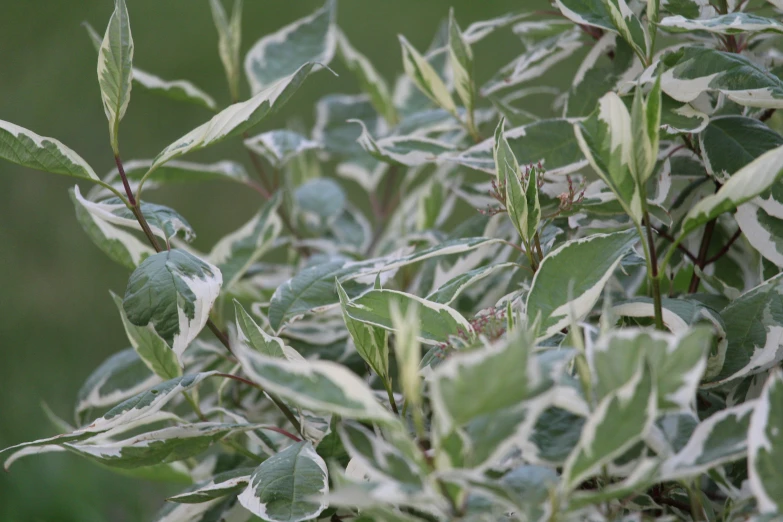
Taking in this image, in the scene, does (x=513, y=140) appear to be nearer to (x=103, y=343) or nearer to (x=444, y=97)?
(x=444, y=97)

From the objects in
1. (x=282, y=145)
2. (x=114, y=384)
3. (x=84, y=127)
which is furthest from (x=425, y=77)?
(x=84, y=127)

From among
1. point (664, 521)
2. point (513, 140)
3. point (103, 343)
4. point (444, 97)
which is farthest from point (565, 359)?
point (103, 343)

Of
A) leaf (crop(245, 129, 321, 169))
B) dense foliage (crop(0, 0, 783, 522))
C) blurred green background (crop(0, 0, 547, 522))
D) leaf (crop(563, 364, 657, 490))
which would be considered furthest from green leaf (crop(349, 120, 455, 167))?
blurred green background (crop(0, 0, 547, 522))

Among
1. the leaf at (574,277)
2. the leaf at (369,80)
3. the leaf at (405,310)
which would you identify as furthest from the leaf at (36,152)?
the leaf at (369,80)

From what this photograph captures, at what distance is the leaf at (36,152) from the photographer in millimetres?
575

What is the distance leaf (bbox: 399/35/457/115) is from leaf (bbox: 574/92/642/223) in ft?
1.30

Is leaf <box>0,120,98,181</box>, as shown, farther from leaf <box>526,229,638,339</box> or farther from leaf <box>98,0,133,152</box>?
leaf <box>526,229,638,339</box>

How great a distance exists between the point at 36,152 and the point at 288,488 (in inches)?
12.8

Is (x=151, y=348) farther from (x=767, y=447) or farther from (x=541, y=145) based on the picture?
(x=767, y=447)

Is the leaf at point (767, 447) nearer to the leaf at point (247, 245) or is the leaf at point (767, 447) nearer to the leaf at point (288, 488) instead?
the leaf at point (288, 488)

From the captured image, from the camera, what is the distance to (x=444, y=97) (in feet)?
2.88

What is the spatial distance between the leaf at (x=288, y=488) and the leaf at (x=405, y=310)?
0.40 feet

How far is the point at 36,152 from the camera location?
584mm

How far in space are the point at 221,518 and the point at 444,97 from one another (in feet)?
1.71
